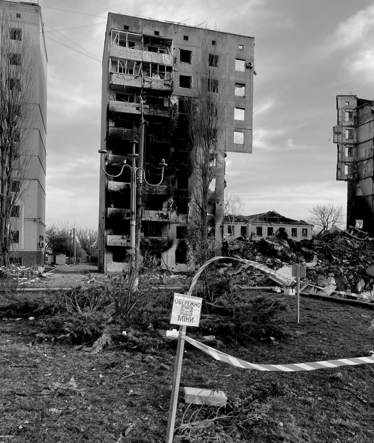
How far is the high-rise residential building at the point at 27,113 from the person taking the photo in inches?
1061

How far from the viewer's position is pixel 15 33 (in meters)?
28.4

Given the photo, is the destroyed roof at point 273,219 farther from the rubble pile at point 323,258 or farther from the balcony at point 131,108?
the balcony at point 131,108

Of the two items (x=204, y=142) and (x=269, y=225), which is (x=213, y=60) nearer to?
(x=204, y=142)

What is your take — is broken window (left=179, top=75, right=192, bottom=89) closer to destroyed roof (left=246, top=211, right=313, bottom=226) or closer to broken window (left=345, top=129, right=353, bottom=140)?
broken window (left=345, top=129, right=353, bottom=140)

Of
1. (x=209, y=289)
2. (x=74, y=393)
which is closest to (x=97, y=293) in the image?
(x=209, y=289)

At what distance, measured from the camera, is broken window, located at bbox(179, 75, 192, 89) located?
1337 inches

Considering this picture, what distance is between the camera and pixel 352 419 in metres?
4.06

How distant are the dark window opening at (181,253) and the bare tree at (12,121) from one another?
1200cm

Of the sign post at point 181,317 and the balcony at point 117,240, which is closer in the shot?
the sign post at point 181,317

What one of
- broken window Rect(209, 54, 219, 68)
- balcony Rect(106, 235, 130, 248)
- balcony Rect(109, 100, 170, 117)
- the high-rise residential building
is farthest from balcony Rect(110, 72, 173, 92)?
balcony Rect(106, 235, 130, 248)

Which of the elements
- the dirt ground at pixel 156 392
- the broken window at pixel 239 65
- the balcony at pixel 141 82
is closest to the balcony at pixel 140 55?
the balcony at pixel 141 82

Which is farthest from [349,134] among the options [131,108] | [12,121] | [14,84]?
[12,121]

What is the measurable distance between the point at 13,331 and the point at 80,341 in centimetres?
156

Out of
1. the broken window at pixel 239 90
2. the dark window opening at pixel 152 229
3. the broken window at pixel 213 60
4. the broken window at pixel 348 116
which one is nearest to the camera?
the dark window opening at pixel 152 229
